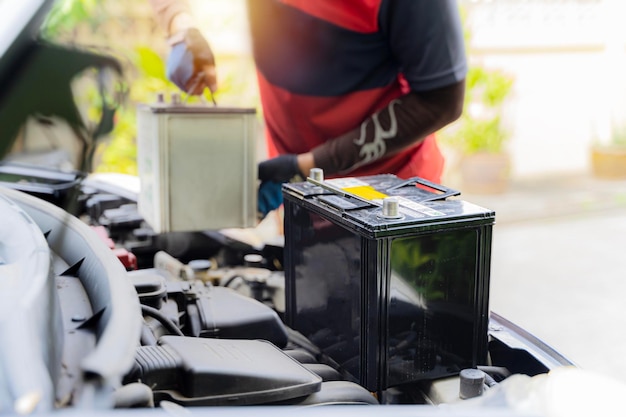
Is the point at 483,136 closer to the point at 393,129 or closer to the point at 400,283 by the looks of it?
the point at 393,129

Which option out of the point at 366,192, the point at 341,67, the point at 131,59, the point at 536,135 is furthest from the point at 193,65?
the point at 536,135

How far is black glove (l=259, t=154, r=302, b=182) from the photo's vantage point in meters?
1.72

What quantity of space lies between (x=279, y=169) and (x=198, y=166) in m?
A: 0.31

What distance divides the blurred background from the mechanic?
1091 mm

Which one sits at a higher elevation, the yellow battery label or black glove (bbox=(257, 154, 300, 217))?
the yellow battery label

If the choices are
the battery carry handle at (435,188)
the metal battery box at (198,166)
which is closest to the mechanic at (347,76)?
the metal battery box at (198,166)

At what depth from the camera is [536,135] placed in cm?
692

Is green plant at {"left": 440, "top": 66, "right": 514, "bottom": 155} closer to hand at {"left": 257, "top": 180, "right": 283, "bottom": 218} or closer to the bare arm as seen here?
the bare arm

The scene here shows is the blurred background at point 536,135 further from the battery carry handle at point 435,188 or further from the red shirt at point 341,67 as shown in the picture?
the battery carry handle at point 435,188

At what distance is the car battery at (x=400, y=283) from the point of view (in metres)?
0.96

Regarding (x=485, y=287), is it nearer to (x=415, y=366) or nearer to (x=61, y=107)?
(x=415, y=366)

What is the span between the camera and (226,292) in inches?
49.5

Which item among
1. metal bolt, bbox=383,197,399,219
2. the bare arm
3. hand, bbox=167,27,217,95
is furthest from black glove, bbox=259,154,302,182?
metal bolt, bbox=383,197,399,219

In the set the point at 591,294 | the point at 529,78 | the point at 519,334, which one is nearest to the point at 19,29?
the point at 519,334
